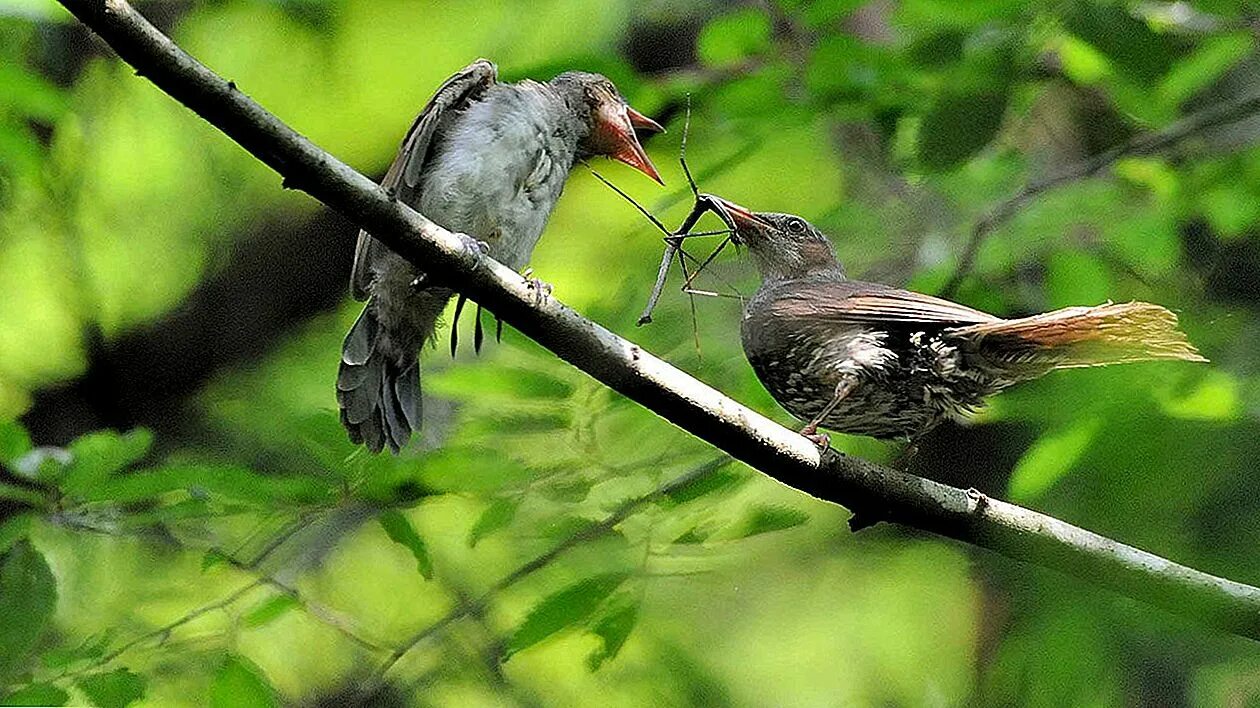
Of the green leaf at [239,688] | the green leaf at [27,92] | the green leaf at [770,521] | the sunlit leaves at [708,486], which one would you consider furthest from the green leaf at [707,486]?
the green leaf at [27,92]

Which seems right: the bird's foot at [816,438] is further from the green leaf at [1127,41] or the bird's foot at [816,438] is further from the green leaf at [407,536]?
the green leaf at [1127,41]

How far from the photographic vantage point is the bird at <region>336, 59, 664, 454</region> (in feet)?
13.6

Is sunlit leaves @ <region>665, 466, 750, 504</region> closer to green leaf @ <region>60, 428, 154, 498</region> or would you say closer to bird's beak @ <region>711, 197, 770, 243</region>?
bird's beak @ <region>711, 197, 770, 243</region>

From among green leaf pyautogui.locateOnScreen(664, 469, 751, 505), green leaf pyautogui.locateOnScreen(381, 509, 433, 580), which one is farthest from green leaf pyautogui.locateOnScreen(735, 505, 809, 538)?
green leaf pyautogui.locateOnScreen(381, 509, 433, 580)

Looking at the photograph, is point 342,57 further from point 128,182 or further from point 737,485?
point 737,485

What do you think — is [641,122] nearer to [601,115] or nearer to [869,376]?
[601,115]

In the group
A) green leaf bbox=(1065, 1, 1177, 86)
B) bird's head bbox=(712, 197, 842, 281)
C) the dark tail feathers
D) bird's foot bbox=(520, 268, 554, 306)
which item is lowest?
the dark tail feathers

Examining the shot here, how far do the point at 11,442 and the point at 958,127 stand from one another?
2.83 meters

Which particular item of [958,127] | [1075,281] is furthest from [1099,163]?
[958,127]

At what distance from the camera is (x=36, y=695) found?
3541 millimetres

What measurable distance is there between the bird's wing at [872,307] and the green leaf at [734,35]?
1.04 metres

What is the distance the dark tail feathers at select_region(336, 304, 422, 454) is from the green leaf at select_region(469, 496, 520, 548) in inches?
17.1

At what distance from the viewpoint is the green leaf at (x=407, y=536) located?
12.7ft

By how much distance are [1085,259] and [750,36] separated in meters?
1.51
